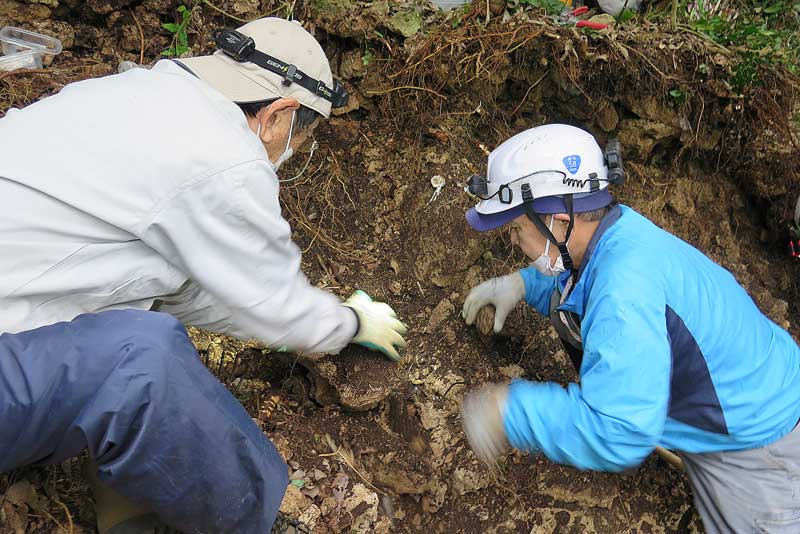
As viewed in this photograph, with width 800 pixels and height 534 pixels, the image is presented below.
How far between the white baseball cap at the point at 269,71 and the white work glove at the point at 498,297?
4.03ft

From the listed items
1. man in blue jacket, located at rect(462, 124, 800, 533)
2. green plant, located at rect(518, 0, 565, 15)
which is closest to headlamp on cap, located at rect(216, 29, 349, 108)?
man in blue jacket, located at rect(462, 124, 800, 533)

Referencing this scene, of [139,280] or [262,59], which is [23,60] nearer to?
[262,59]

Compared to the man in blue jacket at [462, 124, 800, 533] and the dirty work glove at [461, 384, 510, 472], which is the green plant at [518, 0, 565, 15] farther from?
the dirty work glove at [461, 384, 510, 472]

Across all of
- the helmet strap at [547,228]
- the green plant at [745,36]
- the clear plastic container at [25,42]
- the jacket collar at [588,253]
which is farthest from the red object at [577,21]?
the clear plastic container at [25,42]

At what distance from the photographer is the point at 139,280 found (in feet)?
5.52

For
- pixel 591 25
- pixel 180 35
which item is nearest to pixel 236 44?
pixel 180 35

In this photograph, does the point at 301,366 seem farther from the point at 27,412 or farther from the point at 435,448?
the point at 27,412

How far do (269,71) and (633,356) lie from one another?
60.9 inches

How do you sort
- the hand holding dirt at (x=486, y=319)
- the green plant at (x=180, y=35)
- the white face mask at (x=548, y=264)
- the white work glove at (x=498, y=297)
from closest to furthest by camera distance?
the white face mask at (x=548, y=264), the white work glove at (x=498, y=297), the hand holding dirt at (x=486, y=319), the green plant at (x=180, y=35)

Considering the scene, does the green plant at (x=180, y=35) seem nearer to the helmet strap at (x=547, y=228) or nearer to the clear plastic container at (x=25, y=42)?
the clear plastic container at (x=25, y=42)

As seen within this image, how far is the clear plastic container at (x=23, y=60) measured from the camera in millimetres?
Result: 2953

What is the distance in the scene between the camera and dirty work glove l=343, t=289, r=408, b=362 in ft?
7.61

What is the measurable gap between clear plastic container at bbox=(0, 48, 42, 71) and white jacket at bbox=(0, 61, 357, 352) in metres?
1.64

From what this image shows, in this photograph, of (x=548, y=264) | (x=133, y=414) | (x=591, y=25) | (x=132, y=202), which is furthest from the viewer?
A: (x=591, y=25)
